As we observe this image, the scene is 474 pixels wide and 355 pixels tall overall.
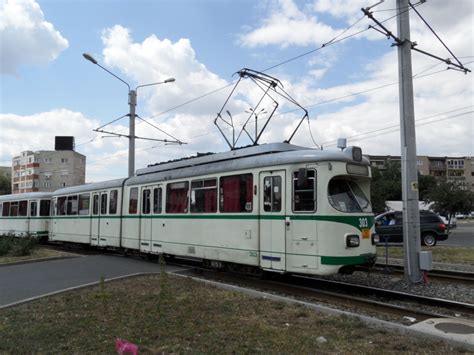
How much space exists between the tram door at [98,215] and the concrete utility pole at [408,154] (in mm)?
Result: 11330

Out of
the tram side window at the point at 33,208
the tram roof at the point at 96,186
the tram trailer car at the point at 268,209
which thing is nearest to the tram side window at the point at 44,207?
the tram side window at the point at 33,208

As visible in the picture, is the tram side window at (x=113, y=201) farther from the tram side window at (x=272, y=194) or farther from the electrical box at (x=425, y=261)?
the electrical box at (x=425, y=261)

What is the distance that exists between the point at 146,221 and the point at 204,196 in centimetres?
357

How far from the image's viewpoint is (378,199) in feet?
97.9

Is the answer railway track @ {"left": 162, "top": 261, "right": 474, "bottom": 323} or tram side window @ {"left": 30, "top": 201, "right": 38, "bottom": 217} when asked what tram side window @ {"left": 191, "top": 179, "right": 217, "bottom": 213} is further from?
tram side window @ {"left": 30, "top": 201, "right": 38, "bottom": 217}

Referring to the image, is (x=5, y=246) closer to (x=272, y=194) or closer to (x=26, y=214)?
(x=26, y=214)

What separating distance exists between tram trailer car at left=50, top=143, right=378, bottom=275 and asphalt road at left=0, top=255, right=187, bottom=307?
131 cm

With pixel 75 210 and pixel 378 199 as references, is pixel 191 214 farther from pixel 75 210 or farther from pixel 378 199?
pixel 378 199

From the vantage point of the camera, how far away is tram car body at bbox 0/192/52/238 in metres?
23.7

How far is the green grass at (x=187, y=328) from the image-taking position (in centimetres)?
563

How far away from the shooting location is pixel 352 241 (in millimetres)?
9344

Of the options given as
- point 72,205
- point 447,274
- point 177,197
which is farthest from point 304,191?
point 72,205

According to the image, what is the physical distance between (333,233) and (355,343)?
3.51 metres

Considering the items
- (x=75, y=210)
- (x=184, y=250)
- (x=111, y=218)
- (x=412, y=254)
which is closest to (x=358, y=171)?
(x=412, y=254)
